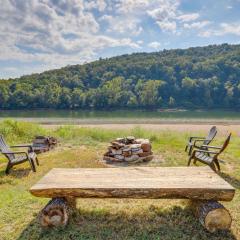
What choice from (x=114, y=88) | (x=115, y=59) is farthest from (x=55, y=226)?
(x=115, y=59)

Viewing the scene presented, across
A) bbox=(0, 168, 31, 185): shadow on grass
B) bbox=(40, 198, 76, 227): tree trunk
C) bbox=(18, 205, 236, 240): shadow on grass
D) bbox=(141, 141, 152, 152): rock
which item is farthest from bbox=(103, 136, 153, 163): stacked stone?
bbox=(40, 198, 76, 227): tree trunk

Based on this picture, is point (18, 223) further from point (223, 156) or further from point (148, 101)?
point (148, 101)

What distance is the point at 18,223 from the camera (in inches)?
135

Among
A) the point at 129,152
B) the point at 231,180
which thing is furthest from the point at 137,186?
the point at 129,152

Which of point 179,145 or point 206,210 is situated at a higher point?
point 206,210

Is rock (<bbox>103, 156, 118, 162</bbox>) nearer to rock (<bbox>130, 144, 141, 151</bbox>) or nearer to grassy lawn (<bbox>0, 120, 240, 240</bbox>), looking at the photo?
rock (<bbox>130, 144, 141, 151</bbox>)

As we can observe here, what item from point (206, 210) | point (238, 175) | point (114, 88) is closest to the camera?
point (206, 210)

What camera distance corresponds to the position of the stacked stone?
678 centimetres

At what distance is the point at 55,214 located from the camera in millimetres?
3186

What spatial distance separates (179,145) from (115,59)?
2484 inches

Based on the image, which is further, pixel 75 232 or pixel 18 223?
pixel 18 223

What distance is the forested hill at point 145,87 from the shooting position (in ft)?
149

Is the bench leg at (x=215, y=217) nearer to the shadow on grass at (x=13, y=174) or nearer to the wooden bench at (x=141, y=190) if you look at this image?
the wooden bench at (x=141, y=190)

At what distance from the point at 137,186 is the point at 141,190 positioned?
0.07 m
